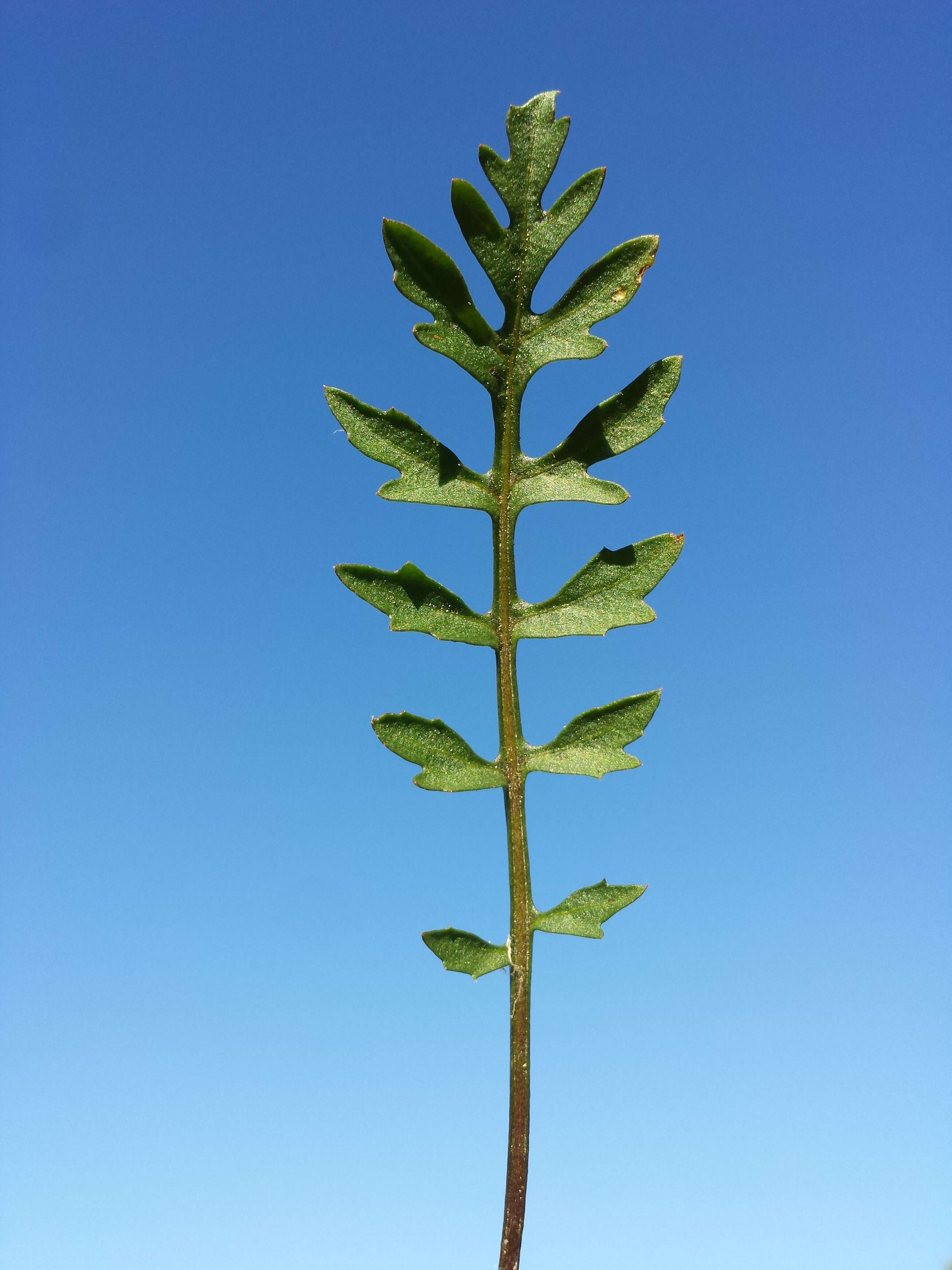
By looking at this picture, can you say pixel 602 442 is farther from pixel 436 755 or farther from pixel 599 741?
pixel 436 755

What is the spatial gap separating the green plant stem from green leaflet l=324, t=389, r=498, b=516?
0.06 meters

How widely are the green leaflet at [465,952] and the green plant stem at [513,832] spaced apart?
0.11ft

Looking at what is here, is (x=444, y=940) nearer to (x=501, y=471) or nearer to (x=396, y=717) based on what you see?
(x=396, y=717)

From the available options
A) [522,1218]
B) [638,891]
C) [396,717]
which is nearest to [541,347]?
[396,717]

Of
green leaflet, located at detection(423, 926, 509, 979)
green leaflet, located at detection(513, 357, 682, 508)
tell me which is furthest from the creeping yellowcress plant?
green leaflet, located at detection(423, 926, 509, 979)

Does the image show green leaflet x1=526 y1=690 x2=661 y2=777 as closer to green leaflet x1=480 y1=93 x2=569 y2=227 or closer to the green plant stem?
the green plant stem

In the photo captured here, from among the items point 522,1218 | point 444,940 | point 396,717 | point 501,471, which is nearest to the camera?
point 522,1218

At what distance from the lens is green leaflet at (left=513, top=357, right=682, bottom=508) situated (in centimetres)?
234

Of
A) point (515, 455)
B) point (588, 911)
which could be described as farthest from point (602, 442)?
point (588, 911)

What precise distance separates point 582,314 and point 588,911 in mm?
1390

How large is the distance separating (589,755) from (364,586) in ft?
2.11

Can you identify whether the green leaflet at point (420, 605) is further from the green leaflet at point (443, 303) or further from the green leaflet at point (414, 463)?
the green leaflet at point (443, 303)

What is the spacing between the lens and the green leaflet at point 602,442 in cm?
234

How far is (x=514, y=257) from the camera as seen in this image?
2428 millimetres
